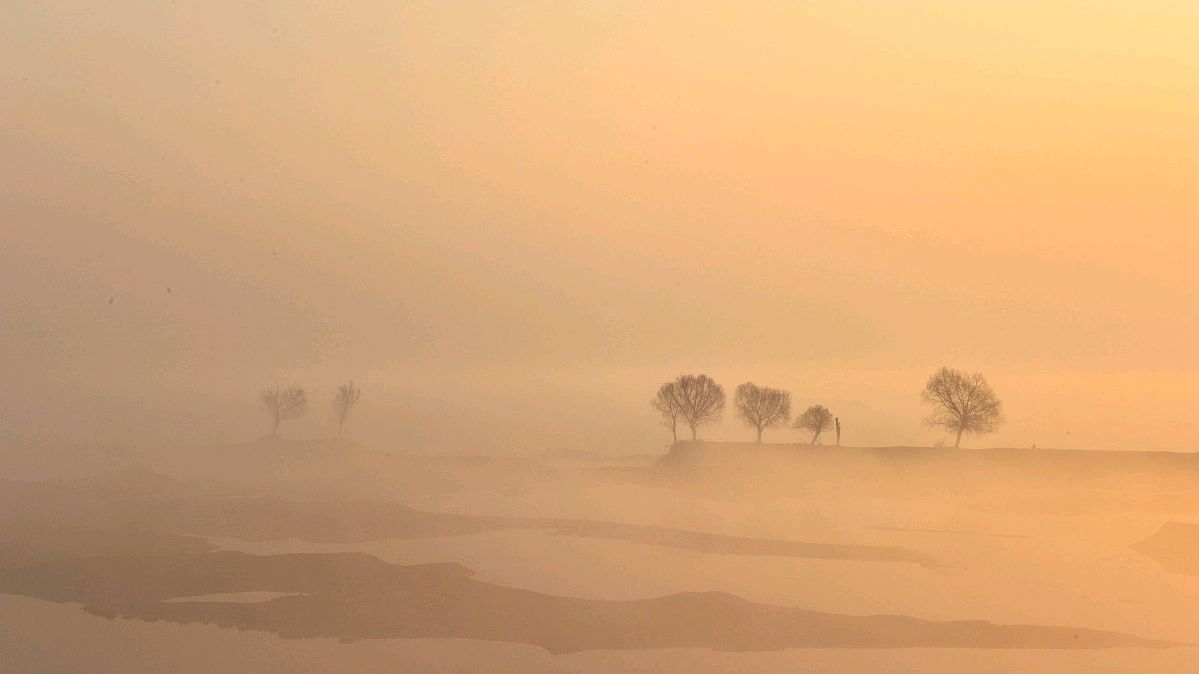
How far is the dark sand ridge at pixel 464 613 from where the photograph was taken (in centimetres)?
3775

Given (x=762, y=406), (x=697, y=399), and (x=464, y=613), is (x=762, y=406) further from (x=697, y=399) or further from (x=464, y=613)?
(x=464, y=613)

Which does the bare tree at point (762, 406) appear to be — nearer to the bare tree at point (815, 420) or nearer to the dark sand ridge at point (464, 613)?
the bare tree at point (815, 420)

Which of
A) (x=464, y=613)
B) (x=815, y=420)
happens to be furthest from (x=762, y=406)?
(x=464, y=613)

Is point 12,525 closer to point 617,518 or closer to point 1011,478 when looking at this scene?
point 617,518

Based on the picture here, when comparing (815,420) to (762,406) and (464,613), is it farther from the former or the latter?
(464,613)

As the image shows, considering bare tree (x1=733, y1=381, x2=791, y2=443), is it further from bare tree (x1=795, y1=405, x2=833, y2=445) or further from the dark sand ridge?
the dark sand ridge

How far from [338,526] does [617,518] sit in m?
16.9

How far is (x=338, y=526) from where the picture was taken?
177 ft

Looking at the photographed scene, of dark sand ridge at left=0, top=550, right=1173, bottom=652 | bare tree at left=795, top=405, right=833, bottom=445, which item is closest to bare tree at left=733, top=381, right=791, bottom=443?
bare tree at left=795, top=405, right=833, bottom=445

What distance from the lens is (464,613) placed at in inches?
1563

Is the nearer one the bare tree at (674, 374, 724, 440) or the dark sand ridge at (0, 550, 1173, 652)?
the dark sand ridge at (0, 550, 1173, 652)

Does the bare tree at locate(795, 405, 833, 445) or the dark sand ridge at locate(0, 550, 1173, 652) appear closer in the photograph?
the dark sand ridge at locate(0, 550, 1173, 652)

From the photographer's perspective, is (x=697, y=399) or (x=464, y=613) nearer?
(x=464, y=613)

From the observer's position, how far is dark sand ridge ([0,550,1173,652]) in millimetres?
37750
